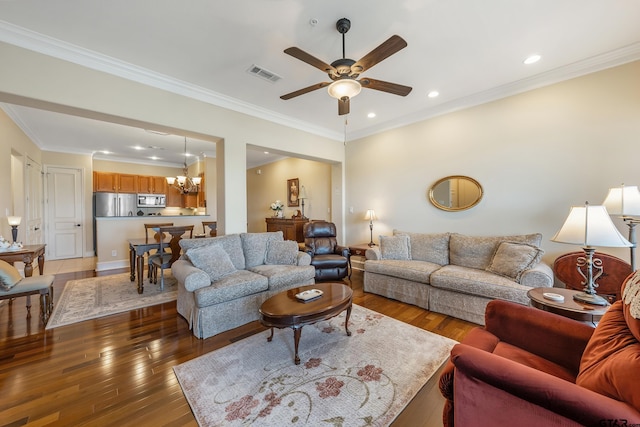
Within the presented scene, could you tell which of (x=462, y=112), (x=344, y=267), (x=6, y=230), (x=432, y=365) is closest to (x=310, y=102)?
(x=462, y=112)

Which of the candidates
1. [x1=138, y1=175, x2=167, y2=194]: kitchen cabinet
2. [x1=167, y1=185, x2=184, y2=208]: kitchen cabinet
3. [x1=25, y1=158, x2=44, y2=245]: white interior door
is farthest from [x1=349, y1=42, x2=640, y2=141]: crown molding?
[x1=25, y1=158, x2=44, y2=245]: white interior door

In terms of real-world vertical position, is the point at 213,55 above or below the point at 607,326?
above

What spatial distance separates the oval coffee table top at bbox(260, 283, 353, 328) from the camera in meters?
2.04

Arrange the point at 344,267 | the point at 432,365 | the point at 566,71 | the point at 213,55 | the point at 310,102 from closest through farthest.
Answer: the point at 432,365, the point at 213,55, the point at 566,71, the point at 310,102, the point at 344,267

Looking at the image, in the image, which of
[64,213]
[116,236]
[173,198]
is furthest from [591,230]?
[64,213]

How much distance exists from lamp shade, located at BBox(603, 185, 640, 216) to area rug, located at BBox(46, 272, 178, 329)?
211 inches

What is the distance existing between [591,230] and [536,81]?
7.79ft

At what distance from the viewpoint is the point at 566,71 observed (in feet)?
9.84

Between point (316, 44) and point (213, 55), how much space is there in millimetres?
1129

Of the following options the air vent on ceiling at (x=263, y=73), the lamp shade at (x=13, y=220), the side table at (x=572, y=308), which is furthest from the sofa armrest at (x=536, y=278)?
the lamp shade at (x=13, y=220)

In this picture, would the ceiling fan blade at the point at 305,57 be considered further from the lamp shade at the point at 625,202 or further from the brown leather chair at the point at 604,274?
the brown leather chair at the point at 604,274

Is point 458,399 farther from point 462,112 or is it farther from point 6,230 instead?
point 6,230

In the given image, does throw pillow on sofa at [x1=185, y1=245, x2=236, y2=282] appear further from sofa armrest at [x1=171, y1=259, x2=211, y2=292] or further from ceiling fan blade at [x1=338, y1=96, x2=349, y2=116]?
ceiling fan blade at [x1=338, y1=96, x2=349, y2=116]

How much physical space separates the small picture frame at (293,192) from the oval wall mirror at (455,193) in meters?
3.63
